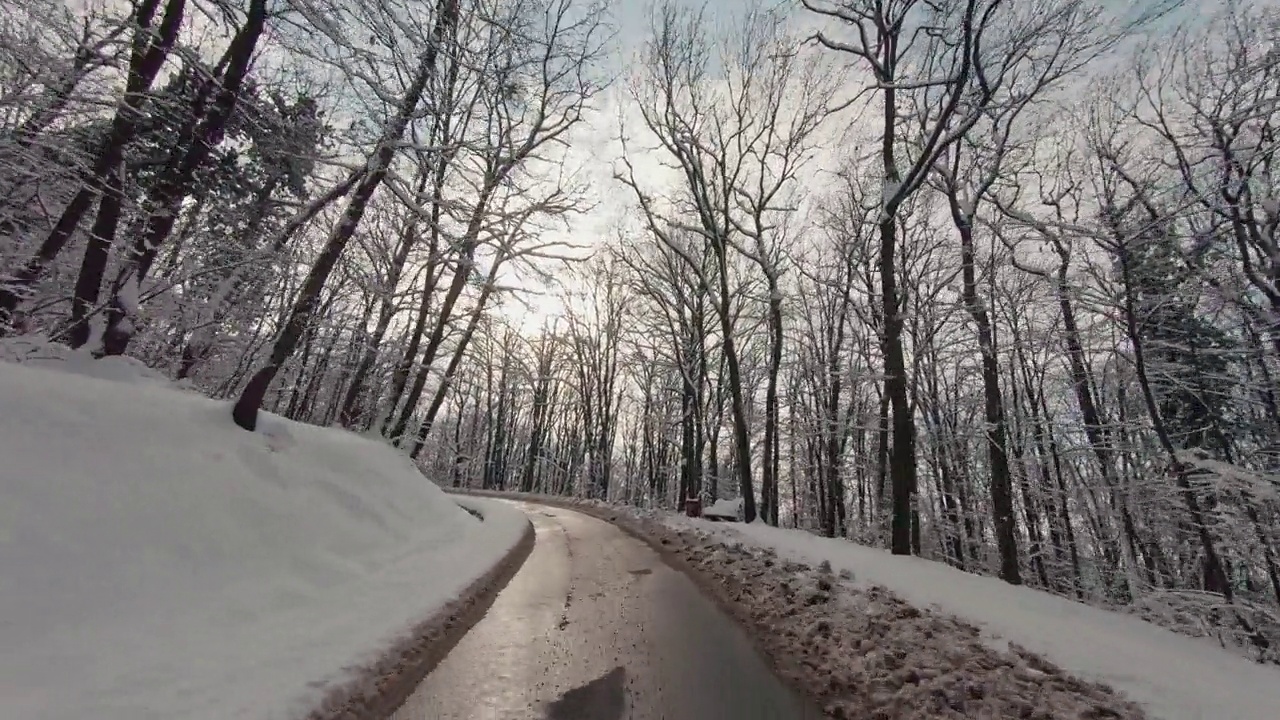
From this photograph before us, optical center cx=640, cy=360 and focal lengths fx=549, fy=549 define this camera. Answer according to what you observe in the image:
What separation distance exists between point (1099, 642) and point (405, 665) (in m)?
6.61

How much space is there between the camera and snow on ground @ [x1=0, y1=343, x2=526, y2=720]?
356cm

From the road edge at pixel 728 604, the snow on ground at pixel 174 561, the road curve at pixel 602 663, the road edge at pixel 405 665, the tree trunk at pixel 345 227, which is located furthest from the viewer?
the tree trunk at pixel 345 227

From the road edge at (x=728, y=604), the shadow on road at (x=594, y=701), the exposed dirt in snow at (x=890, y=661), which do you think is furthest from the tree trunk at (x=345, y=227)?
the exposed dirt in snow at (x=890, y=661)

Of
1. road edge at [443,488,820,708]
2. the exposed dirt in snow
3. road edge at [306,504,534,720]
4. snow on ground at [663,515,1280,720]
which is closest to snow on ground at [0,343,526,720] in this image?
road edge at [306,504,534,720]

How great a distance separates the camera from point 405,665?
15.5ft

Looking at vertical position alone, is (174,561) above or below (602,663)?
above

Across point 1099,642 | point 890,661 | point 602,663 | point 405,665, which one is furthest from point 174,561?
point 1099,642

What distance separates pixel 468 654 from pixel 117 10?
9688 mm

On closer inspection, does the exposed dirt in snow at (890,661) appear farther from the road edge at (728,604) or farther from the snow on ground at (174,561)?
the snow on ground at (174,561)

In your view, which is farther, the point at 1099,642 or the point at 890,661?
the point at 1099,642

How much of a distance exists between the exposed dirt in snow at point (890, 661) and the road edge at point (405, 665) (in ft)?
10.3

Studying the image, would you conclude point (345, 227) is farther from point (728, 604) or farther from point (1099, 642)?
point (1099, 642)

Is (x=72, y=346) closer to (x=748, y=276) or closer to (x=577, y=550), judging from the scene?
(x=577, y=550)

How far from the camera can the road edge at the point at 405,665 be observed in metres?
3.84
